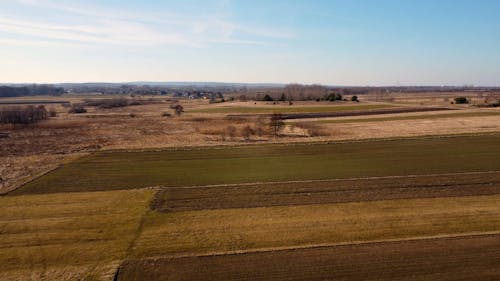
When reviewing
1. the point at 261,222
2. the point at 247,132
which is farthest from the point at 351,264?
the point at 247,132

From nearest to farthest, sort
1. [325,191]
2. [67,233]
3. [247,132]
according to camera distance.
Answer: [67,233] < [325,191] < [247,132]

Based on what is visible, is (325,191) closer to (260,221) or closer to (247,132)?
(260,221)

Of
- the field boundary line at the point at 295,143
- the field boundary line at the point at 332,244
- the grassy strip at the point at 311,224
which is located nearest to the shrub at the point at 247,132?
the field boundary line at the point at 295,143

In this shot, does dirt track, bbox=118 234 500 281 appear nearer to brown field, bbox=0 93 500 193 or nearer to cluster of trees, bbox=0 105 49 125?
brown field, bbox=0 93 500 193

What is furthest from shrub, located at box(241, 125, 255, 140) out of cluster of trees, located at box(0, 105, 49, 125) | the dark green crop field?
→ cluster of trees, located at box(0, 105, 49, 125)

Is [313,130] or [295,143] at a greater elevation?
[313,130]

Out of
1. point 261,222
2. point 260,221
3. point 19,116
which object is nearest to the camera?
point 261,222
